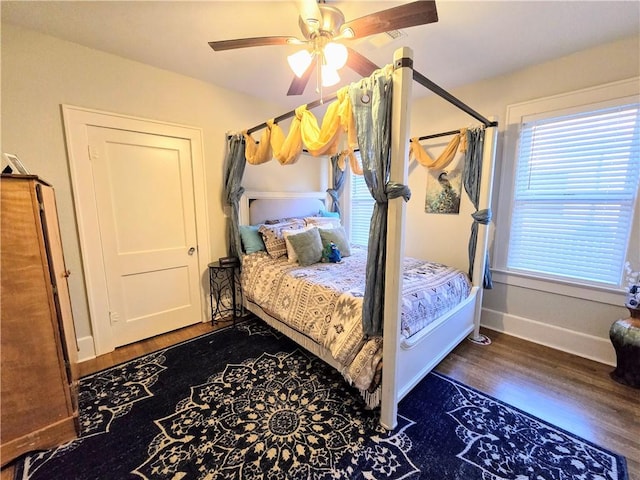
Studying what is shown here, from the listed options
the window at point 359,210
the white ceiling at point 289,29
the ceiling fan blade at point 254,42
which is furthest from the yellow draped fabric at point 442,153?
the ceiling fan blade at point 254,42

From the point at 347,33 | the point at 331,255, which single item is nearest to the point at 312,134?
the point at 347,33

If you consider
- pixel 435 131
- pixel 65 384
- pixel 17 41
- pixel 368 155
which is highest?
pixel 17 41

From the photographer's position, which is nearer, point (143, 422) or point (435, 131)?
point (143, 422)

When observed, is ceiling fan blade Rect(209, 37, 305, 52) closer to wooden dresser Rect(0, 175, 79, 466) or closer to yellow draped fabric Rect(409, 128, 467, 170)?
wooden dresser Rect(0, 175, 79, 466)

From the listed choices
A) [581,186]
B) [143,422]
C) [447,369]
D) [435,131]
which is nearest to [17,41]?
[143,422]

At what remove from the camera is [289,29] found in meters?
1.91

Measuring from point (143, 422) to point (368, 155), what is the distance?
217 centimetres

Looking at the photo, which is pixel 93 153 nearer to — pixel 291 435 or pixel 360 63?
pixel 360 63

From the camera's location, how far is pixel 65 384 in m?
1.52

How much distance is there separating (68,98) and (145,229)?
3.86ft

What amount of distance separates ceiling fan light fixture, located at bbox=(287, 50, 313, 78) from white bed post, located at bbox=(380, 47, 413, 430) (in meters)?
0.59

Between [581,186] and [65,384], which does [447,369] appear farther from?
[65,384]

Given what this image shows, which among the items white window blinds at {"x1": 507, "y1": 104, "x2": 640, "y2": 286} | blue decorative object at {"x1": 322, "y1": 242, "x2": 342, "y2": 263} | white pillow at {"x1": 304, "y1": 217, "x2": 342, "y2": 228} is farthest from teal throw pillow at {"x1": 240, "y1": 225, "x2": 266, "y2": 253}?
white window blinds at {"x1": 507, "y1": 104, "x2": 640, "y2": 286}

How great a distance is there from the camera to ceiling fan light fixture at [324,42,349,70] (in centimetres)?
150
